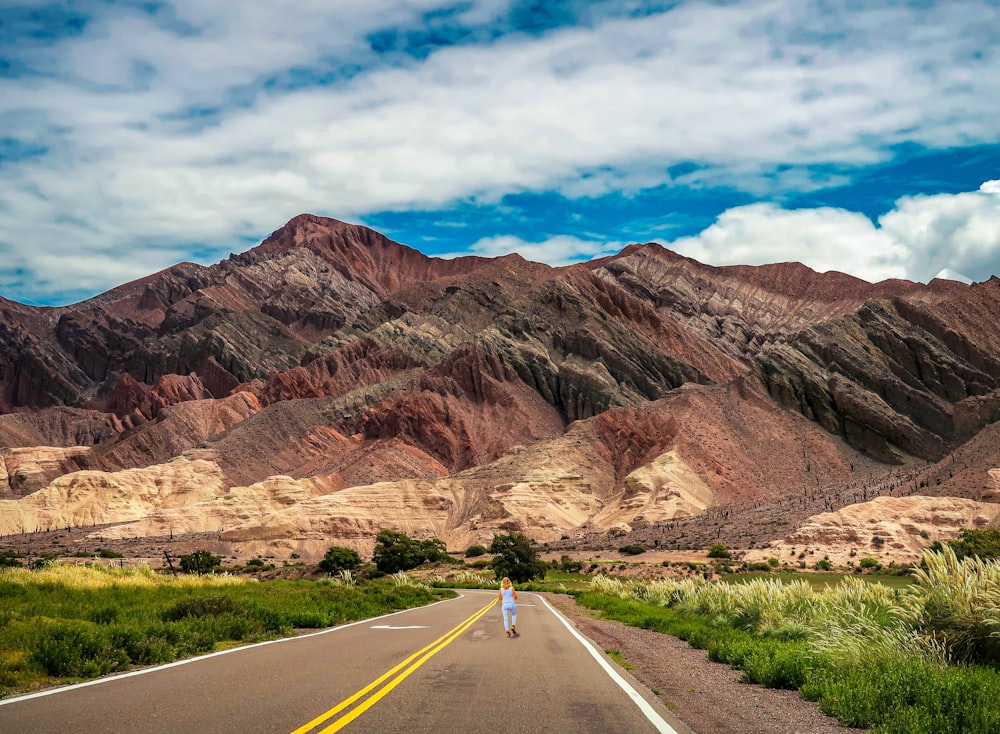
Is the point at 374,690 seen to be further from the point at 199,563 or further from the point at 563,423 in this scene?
the point at 563,423

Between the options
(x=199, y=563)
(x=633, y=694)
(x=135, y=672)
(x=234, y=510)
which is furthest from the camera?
(x=234, y=510)

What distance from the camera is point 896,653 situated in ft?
37.3

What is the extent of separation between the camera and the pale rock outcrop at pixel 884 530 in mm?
66562

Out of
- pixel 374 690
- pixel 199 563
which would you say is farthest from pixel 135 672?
pixel 199 563

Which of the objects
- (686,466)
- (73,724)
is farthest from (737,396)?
(73,724)

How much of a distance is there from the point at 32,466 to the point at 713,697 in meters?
155

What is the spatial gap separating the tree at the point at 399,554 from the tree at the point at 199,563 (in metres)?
13.4

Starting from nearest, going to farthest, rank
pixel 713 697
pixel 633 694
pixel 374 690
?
pixel 374 690
pixel 633 694
pixel 713 697

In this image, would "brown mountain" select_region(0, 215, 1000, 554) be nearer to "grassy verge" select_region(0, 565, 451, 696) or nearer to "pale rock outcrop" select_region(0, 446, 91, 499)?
"pale rock outcrop" select_region(0, 446, 91, 499)

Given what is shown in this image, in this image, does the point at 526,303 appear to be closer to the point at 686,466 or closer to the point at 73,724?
the point at 686,466

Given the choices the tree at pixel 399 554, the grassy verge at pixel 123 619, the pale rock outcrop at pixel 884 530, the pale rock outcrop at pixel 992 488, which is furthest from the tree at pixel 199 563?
the pale rock outcrop at pixel 992 488

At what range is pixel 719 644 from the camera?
15922mm

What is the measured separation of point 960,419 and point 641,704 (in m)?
118

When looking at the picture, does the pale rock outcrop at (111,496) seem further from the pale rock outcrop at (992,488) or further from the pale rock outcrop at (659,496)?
the pale rock outcrop at (992,488)
